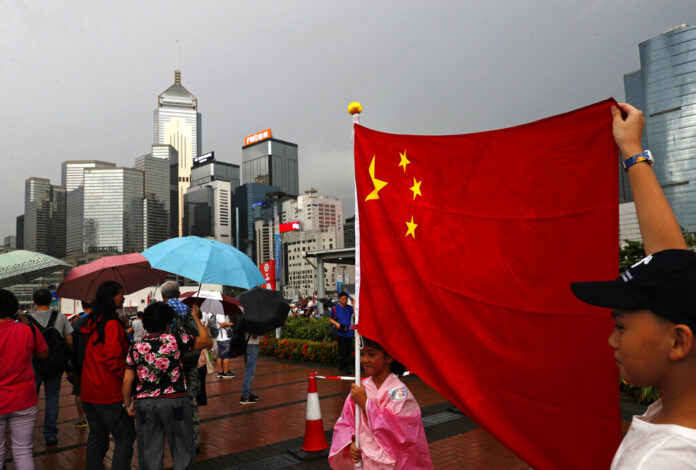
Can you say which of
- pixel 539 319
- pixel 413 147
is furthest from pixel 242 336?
pixel 539 319

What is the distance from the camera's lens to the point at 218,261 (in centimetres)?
564

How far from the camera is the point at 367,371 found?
321cm

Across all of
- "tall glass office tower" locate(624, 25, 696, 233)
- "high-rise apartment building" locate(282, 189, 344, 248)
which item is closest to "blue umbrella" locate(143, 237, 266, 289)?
"tall glass office tower" locate(624, 25, 696, 233)

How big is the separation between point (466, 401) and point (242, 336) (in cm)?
735

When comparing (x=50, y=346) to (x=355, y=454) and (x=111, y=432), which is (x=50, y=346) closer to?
(x=111, y=432)

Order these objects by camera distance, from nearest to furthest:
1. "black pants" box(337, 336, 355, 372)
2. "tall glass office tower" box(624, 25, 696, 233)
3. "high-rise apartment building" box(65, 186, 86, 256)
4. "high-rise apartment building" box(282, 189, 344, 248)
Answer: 1. "black pants" box(337, 336, 355, 372)
2. "tall glass office tower" box(624, 25, 696, 233)
3. "high-rise apartment building" box(65, 186, 86, 256)
4. "high-rise apartment building" box(282, 189, 344, 248)

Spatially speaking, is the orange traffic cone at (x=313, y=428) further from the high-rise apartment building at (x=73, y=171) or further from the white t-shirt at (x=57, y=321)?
the high-rise apartment building at (x=73, y=171)

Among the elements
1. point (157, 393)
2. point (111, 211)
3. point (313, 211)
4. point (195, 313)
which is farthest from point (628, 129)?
point (111, 211)

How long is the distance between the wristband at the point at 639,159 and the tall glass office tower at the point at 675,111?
11420cm

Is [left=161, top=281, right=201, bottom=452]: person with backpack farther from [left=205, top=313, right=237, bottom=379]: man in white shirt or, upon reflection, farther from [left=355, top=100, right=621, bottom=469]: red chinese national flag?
[left=205, top=313, right=237, bottom=379]: man in white shirt

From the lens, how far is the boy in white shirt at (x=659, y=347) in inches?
43.3

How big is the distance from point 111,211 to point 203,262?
166 m

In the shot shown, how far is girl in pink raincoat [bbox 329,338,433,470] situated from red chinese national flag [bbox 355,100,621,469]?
479mm

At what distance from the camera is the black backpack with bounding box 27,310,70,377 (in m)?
6.08
